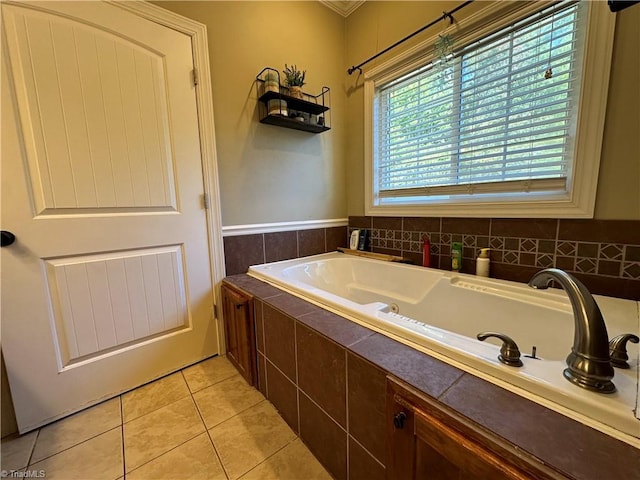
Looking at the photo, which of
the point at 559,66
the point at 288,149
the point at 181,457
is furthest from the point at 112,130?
the point at 559,66

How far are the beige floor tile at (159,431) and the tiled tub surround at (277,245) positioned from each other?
793 millimetres

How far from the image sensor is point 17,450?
3.57 feet

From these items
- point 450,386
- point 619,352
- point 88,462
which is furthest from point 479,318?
point 88,462

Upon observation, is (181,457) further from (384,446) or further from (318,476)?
(384,446)

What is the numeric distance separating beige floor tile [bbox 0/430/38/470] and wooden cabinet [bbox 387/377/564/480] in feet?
4.81

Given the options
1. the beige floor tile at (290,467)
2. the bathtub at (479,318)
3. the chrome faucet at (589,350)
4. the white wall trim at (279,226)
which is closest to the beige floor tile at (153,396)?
the beige floor tile at (290,467)

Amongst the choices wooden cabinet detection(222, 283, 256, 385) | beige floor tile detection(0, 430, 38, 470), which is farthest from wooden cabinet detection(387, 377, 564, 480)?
beige floor tile detection(0, 430, 38, 470)

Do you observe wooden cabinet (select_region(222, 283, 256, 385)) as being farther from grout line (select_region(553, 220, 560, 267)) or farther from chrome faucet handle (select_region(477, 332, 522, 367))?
grout line (select_region(553, 220, 560, 267))

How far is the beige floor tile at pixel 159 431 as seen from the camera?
1067 mm

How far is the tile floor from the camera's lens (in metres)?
1.00

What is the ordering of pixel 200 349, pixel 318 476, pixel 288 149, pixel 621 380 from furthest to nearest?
1. pixel 288 149
2. pixel 200 349
3. pixel 318 476
4. pixel 621 380

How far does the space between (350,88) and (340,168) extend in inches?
26.1

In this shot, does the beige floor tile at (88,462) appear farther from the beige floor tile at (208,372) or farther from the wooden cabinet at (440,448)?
the wooden cabinet at (440,448)

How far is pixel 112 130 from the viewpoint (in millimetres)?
1287
